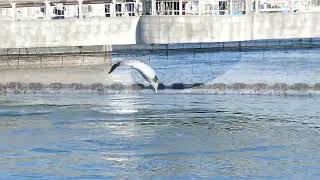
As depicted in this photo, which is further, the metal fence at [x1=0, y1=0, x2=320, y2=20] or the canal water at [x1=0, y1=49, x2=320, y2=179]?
the metal fence at [x1=0, y1=0, x2=320, y2=20]

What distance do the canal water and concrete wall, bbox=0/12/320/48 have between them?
2891mm

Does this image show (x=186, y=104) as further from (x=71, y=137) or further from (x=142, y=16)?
(x=71, y=137)

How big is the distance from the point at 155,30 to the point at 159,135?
17.5 ft

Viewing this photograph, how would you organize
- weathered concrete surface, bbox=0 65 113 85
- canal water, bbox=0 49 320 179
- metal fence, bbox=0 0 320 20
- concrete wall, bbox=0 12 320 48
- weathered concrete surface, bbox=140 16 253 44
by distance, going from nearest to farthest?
canal water, bbox=0 49 320 179 < weathered concrete surface, bbox=140 16 253 44 < concrete wall, bbox=0 12 320 48 < metal fence, bbox=0 0 320 20 < weathered concrete surface, bbox=0 65 113 85

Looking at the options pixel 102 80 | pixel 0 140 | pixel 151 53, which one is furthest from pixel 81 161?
pixel 151 53

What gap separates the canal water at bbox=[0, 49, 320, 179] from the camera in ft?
A: 64.7

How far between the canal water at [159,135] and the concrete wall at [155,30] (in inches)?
114

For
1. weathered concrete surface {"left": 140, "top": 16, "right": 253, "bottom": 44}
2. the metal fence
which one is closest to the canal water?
weathered concrete surface {"left": 140, "top": 16, "right": 253, "bottom": 44}

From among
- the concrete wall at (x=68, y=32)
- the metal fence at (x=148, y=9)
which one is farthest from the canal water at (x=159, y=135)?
the metal fence at (x=148, y=9)

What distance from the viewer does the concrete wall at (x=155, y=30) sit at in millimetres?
29250

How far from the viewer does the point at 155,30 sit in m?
29.2

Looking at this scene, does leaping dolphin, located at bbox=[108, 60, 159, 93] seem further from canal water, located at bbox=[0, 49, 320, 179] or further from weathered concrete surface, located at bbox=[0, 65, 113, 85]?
weathered concrete surface, located at bbox=[0, 65, 113, 85]

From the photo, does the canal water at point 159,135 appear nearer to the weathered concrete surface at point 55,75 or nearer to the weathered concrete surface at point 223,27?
the weathered concrete surface at point 223,27

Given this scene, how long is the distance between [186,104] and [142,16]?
247 inches
